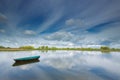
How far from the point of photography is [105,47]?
85.8m

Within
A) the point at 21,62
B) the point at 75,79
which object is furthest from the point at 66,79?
the point at 21,62

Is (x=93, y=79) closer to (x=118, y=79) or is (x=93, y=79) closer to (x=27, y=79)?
(x=118, y=79)

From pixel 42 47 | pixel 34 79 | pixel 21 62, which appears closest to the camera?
pixel 34 79

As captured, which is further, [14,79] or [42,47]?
[42,47]

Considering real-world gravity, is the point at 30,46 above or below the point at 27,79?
above

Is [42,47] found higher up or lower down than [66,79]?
higher up

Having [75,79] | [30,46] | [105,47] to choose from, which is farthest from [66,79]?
[105,47]

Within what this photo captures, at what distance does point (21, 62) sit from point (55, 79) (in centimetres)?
989

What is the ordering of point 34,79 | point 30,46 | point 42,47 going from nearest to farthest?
point 34,79
point 30,46
point 42,47

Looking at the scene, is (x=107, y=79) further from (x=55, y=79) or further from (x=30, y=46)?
(x=30, y=46)

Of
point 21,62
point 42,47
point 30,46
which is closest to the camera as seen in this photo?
point 21,62

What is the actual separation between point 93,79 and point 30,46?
8145cm

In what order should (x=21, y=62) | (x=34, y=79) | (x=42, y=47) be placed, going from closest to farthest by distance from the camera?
(x=34, y=79), (x=21, y=62), (x=42, y=47)

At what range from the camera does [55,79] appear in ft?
26.6
